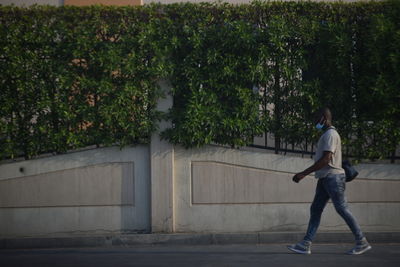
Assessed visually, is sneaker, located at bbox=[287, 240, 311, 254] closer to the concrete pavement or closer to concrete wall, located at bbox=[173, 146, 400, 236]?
the concrete pavement

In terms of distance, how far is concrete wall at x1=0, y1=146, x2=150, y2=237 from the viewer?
8.77 m

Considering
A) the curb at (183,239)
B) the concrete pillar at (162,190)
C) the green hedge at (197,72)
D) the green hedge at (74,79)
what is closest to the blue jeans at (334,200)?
the curb at (183,239)

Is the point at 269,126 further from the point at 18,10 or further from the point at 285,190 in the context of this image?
the point at 18,10

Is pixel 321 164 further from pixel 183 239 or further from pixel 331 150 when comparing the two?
pixel 183 239

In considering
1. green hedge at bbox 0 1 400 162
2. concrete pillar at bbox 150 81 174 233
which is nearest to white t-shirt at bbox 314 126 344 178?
green hedge at bbox 0 1 400 162

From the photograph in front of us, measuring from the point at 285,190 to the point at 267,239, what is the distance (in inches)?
33.3

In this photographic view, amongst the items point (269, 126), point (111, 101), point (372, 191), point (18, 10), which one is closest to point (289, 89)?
point (269, 126)

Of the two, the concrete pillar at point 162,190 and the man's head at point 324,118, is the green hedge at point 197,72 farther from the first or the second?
the man's head at point 324,118

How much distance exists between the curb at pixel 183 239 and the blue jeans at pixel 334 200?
1.24 m

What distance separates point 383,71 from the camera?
8766 millimetres

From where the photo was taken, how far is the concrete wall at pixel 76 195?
8.77m

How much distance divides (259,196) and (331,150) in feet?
6.82

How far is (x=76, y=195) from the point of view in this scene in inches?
346

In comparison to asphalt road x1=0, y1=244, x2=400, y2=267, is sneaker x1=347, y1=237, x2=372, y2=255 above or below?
above
